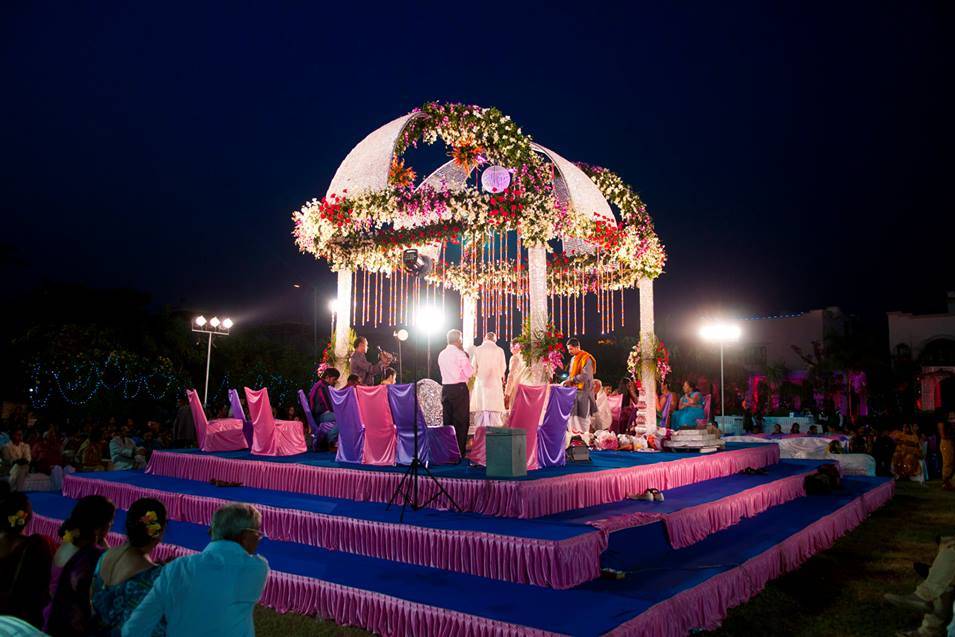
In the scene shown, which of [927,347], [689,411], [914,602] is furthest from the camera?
[927,347]

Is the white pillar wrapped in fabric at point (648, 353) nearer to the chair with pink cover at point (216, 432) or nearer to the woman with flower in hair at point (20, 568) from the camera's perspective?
the chair with pink cover at point (216, 432)

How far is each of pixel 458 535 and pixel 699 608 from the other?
178 cm

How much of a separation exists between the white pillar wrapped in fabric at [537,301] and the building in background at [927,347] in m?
24.3

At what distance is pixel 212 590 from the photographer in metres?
2.54

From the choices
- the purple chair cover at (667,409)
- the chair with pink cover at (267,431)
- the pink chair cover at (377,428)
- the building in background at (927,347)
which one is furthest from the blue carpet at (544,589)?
the building in background at (927,347)

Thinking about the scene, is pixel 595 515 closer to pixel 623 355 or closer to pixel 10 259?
pixel 10 259

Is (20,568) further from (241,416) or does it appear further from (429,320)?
(241,416)

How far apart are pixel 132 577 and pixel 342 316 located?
772cm

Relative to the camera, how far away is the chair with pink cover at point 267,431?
9.27 metres

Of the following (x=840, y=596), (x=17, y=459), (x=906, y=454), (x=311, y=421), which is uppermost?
(x=311, y=421)

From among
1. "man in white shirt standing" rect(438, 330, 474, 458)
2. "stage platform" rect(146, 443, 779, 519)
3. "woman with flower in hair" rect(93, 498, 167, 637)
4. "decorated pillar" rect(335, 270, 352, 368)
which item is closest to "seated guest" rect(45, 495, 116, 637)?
"woman with flower in hair" rect(93, 498, 167, 637)

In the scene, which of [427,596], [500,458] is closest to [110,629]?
[427,596]

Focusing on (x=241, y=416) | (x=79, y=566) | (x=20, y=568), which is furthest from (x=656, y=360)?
(x=20, y=568)

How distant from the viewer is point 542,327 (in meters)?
9.17
